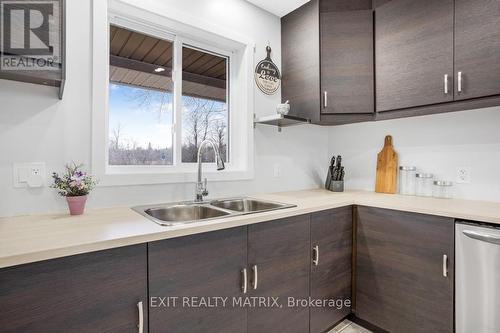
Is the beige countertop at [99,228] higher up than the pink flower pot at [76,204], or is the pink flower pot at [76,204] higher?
the pink flower pot at [76,204]

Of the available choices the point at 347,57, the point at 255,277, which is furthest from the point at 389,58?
the point at 255,277

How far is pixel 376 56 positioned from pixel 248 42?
38.7 inches

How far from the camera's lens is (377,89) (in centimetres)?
196

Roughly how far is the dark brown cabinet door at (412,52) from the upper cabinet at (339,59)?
87mm

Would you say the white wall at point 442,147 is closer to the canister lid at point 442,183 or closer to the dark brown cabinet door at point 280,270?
the canister lid at point 442,183

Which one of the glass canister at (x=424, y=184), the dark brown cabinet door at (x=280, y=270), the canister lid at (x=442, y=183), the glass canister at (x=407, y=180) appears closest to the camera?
the dark brown cabinet door at (x=280, y=270)

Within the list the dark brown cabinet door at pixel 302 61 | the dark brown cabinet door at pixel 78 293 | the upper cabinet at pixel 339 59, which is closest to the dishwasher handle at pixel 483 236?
the upper cabinet at pixel 339 59

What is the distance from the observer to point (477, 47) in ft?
4.86

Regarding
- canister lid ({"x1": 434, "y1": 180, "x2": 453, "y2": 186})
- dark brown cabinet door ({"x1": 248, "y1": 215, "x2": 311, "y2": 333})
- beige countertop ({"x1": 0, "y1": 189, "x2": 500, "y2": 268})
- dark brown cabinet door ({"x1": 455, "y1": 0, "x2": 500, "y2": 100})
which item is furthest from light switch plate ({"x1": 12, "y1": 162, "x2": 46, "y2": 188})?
canister lid ({"x1": 434, "y1": 180, "x2": 453, "y2": 186})

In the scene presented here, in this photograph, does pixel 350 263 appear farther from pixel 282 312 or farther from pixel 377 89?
pixel 377 89

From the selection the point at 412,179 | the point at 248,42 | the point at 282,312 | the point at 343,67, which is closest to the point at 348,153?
the point at 412,179

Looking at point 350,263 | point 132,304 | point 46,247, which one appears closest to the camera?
point 46,247

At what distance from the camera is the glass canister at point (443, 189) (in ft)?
6.11

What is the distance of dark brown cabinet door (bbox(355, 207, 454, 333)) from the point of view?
4.63 ft
